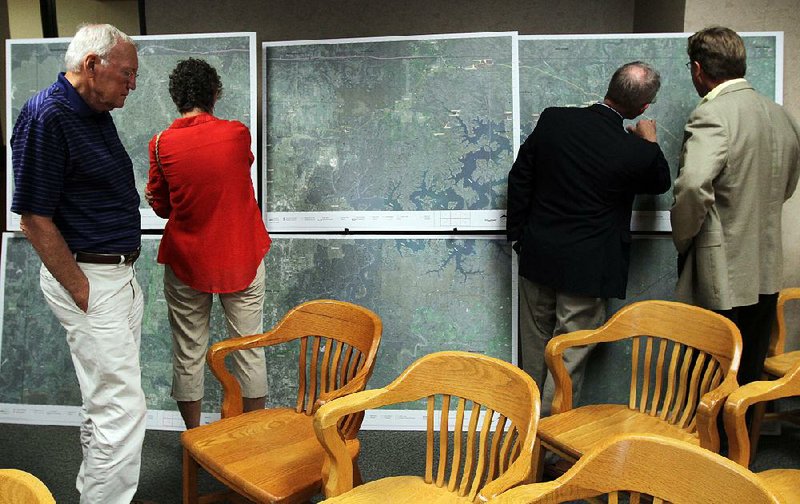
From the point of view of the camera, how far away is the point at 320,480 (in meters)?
1.83

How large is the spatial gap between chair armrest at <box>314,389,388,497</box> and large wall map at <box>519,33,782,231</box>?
186 cm

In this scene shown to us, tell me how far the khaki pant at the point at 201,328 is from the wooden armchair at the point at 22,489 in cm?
156

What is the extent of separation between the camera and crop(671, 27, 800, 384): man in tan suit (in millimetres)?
2473

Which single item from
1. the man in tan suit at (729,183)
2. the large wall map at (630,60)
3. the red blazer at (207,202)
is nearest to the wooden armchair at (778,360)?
the man in tan suit at (729,183)

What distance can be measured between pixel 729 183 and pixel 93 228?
2.23 m

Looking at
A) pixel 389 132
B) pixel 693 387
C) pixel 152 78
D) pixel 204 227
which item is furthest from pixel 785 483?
pixel 152 78

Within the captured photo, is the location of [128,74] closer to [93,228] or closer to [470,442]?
[93,228]

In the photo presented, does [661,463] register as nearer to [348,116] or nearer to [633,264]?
[633,264]

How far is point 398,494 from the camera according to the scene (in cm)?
171

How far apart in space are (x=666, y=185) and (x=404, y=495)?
1.69 metres

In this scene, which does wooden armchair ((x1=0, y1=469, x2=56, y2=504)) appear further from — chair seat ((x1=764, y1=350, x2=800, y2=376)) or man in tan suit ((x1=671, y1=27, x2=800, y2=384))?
chair seat ((x1=764, y1=350, x2=800, y2=376))

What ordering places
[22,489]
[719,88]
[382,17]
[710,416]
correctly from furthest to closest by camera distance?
[382,17], [719,88], [710,416], [22,489]

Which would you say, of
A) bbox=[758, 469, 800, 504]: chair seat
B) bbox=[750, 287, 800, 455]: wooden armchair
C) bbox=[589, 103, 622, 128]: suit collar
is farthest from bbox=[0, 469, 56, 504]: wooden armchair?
bbox=[750, 287, 800, 455]: wooden armchair

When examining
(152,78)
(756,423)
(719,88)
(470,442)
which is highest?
(152,78)
